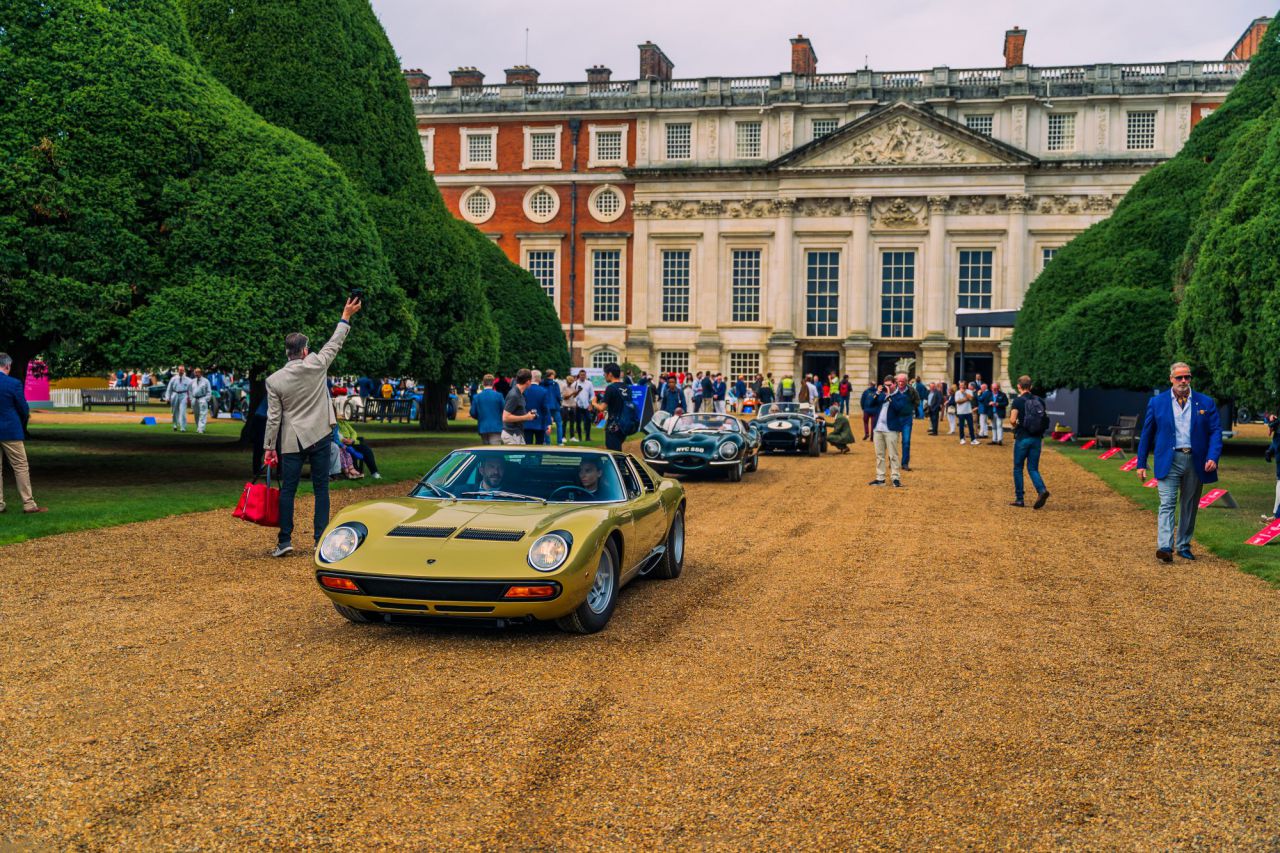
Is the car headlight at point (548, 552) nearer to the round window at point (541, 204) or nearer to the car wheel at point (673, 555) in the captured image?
the car wheel at point (673, 555)

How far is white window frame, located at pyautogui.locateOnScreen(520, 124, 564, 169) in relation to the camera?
57.9m

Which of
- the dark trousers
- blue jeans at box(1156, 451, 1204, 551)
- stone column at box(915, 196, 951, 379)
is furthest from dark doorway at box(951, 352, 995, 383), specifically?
the dark trousers

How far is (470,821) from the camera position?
4176 millimetres

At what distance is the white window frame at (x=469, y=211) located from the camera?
194 ft

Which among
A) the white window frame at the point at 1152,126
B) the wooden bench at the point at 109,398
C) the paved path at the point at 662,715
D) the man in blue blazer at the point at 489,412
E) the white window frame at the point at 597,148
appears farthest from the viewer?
the white window frame at the point at 597,148

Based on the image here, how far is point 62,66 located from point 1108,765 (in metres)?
15.7

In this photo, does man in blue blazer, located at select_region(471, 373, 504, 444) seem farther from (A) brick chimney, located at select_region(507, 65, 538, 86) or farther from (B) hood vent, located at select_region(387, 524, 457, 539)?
(A) brick chimney, located at select_region(507, 65, 538, 86)

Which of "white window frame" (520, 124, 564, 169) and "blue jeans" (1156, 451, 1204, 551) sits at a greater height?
"white window frame" (520, 124, 564, 169)

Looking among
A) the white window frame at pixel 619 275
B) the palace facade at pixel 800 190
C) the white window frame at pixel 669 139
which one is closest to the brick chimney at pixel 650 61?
the palace facade at pixel 800 190

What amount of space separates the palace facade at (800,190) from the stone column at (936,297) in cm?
11

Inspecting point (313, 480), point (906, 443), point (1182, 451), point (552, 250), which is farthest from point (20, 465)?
point (552, 250)

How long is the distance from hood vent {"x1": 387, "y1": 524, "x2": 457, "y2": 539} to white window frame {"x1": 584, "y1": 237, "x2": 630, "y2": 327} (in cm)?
5114

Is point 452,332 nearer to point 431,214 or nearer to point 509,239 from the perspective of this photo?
point 431,214

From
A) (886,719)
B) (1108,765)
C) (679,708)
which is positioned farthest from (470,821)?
(1108,765)
